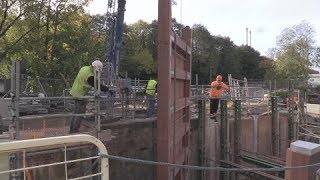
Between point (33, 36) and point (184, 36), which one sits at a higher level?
point (33, 36)

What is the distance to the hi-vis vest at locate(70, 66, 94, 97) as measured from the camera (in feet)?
26.3

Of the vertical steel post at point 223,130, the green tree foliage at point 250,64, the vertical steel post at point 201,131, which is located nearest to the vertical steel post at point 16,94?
the vertical steel post at point 201,131

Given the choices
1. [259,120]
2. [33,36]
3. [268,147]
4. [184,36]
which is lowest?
[268,147]

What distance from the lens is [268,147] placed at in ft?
50.9

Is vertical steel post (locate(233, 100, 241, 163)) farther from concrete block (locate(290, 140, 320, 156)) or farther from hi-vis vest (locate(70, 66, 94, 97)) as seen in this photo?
concrete block (locate(290, 140, 320, 156))

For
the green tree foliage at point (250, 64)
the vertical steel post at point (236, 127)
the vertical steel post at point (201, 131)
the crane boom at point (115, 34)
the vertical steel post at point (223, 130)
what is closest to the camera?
the vertical steel post at point (201, 131)

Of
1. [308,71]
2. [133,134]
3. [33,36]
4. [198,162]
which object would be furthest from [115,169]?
[308,71]

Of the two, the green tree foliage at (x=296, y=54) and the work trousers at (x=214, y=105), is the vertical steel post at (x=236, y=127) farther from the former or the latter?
the green tree foliage at (x=296, y=54)

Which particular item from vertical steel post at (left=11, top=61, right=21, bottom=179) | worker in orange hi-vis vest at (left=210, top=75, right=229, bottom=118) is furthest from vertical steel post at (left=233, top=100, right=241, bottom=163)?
vertical steel post at (left=11, top=61, right=21, bottom=179)

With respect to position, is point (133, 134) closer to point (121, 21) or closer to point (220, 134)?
point (220, 134)

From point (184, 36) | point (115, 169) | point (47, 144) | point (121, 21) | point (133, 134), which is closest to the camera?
point (47, 144)

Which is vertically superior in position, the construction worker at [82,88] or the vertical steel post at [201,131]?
the construction worker at [82,88]

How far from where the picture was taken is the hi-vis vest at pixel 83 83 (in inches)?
316

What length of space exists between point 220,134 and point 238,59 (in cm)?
5378
